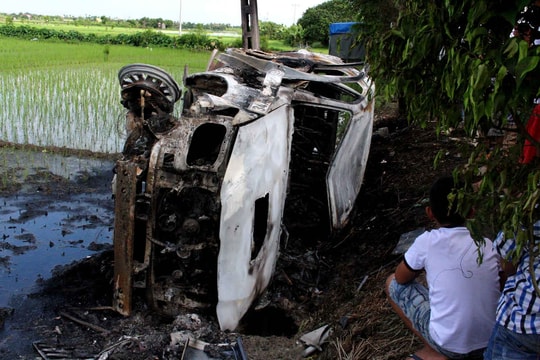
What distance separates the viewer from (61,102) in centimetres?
1376

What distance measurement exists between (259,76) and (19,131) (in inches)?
308

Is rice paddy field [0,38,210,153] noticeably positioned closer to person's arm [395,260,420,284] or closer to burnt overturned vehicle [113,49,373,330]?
burnt overturned vehicle [113,49,373,330]

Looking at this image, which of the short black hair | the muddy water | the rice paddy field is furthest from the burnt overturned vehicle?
the rice paddy field

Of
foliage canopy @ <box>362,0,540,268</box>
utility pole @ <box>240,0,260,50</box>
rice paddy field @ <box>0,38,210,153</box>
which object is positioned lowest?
rice paddy field @ <box>0,38,210,153</box>

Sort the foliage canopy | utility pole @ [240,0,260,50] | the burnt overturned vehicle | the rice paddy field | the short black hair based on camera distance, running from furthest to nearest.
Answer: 1. the rice paddy field
2. utility pole @ [240,0,260,50]
3. the burnt overturned vehicle
4. the short black hair
5. the foliage canopy

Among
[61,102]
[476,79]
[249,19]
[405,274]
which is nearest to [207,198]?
[405,274]

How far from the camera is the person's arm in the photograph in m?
3.37

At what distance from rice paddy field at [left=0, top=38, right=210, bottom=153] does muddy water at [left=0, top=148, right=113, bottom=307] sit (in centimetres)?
106

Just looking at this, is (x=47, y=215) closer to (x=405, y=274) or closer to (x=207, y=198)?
(x=207, y=198)

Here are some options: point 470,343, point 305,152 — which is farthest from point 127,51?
point 470,343

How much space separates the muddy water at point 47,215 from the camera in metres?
6.20

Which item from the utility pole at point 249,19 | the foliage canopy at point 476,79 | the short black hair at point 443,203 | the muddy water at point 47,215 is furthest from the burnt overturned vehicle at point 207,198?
the utility pole at point 249,19

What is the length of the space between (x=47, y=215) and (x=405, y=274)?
5.76m

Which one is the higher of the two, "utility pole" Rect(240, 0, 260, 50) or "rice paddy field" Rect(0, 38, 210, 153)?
"utility pole" Rect(240, 0, 260, 50)
